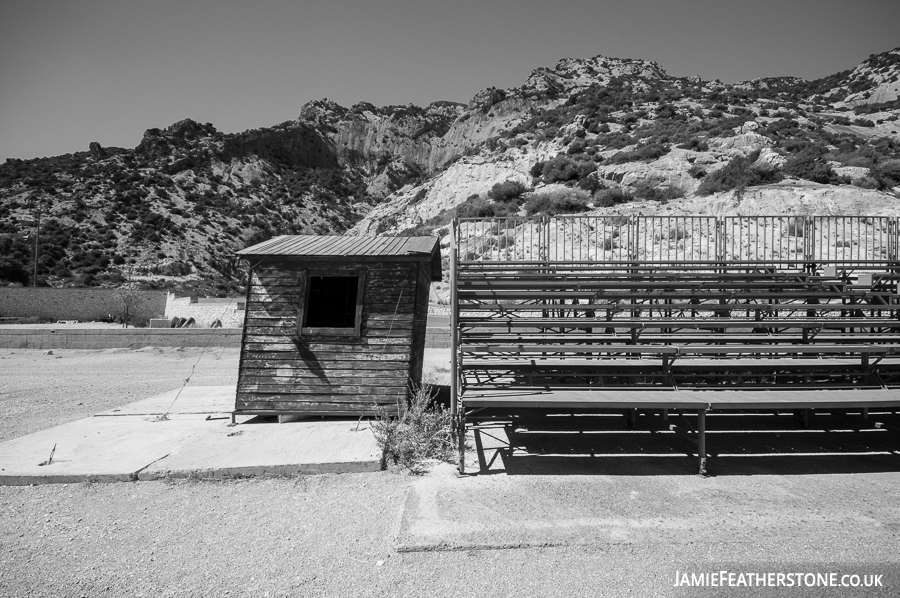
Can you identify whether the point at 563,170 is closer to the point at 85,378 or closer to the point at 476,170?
the point at 476,170

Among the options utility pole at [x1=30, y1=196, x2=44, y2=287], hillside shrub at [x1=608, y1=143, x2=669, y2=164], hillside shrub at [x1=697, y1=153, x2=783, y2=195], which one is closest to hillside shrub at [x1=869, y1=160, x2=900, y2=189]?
hillside shrub at [x1=697, y1=153, x2=783, y2=195]

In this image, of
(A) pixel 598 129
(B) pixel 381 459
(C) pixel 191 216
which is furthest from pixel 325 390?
(C) pixel 191 216

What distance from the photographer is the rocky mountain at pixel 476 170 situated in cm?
2566

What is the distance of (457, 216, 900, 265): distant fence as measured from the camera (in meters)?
7.68

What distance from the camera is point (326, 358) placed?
7.55 metres

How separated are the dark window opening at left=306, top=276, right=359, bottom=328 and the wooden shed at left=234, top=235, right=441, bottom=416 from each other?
1549mm

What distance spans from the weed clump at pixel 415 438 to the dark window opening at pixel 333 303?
329 centimetres

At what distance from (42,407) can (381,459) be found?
7.89 metres

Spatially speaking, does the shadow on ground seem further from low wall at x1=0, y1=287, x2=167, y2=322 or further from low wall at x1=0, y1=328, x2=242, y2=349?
low wall at x1=0, y1=287, x2=167, y2=322

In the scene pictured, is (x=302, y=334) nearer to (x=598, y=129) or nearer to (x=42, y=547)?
(x=42, y=547)

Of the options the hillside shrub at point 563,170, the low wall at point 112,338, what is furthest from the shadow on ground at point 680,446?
the hillside shrub at point 563,170

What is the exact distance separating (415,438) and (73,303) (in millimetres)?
36562

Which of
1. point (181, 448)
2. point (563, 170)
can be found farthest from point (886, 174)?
point (181, 448)

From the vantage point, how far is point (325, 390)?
7.54 metres
